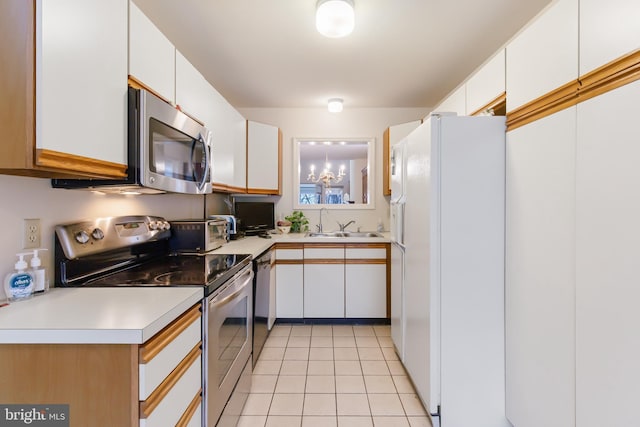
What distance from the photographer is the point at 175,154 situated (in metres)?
1.53

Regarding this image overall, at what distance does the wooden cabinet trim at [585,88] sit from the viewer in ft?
3.04

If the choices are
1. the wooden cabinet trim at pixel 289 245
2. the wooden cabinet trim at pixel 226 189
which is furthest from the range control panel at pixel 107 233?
the wooden cabinet trim at pixel 289 245

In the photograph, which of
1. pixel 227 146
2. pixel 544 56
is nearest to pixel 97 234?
pixel 227 146

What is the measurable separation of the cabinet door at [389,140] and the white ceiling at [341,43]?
325mm

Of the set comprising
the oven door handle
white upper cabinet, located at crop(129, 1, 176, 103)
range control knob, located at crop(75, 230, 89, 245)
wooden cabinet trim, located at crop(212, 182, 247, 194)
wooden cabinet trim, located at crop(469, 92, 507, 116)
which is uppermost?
white upper cabinet, located at crop(129, 1, 176, 103)

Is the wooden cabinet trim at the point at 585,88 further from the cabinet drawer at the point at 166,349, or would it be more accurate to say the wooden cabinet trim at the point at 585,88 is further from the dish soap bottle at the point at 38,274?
the dish soap bottle at the point at 38,274

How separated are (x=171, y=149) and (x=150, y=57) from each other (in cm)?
43

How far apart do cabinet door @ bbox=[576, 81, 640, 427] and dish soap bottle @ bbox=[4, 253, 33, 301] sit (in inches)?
78.1

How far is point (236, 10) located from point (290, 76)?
934mm

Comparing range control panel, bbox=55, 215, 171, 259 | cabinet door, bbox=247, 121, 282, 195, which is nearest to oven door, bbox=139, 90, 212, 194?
range control panel, bbox=55, 215, 171, 259

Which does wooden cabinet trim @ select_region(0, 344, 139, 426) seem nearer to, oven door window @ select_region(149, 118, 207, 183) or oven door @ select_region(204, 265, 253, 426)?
oven door @ select_region(204, 265, 253, 426)

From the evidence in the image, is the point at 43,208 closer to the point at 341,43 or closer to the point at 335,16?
the point at 335,16

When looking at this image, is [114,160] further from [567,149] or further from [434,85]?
[434,85]

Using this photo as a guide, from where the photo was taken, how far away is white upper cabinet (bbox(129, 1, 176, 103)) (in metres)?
1.28
